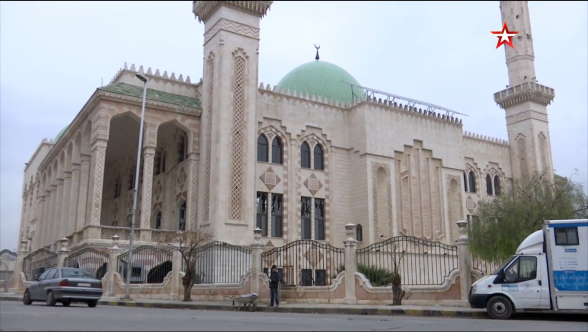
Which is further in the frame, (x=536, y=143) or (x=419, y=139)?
(x=536, y=143)

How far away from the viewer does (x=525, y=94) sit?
111 ft

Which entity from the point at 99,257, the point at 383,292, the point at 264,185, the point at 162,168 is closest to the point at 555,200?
the point at 383,292

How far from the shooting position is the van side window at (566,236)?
11055mm

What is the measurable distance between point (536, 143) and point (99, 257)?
85.7 ft

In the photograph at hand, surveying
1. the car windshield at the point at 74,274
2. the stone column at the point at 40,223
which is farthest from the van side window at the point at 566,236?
the stone column at the point at 40,223

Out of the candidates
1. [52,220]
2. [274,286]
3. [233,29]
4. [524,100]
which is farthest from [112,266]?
[524,100]

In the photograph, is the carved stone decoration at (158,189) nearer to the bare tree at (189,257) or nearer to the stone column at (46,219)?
the stone column at (46,219)

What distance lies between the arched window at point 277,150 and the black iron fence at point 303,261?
16.2 ft

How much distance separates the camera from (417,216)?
2827cm

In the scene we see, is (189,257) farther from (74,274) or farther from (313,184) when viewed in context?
(313,184)

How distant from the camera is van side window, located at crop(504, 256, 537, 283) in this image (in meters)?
11.2

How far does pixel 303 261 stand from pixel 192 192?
18.6 ft

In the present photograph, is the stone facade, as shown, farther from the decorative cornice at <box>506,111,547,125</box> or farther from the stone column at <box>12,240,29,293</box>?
the decorative cornice at <box>506,111,547,125</box>

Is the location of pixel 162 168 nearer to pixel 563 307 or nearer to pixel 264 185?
A: pixel 264 185
